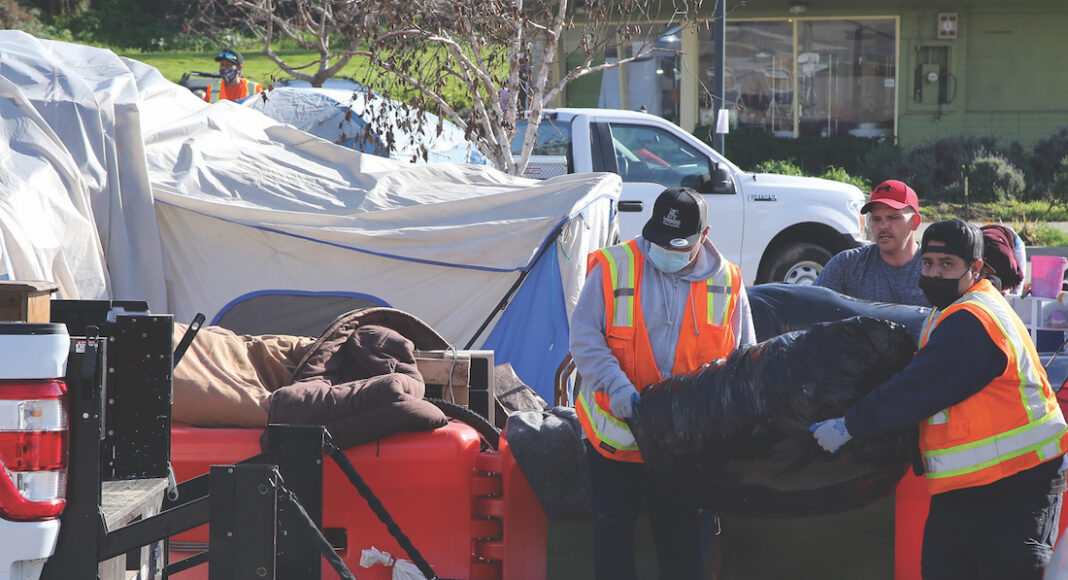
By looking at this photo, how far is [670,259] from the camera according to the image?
151 inches

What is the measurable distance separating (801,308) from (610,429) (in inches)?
52.0

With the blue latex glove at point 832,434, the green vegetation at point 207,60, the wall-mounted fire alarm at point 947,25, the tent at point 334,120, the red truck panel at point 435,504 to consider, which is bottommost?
the red truck panel at point 435,504

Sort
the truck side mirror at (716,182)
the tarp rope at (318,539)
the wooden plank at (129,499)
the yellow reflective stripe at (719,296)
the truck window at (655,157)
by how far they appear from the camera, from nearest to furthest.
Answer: the wooden plank at (129,499)
the tarp rope at (318,539)
the yellow reflective stripe at (719,296)
the truck side mirror at (716,182)
the truck window at (655,157)

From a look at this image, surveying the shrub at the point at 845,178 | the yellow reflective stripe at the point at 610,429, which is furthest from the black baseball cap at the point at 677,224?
the shrub at the point at 845,178

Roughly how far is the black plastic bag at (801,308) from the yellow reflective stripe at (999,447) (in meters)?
1.16

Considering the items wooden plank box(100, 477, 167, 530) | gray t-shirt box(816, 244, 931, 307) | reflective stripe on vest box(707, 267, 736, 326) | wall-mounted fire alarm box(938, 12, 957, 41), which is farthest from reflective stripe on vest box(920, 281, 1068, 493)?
wall-mounted fire alarm box(938, 12, 957, 41)

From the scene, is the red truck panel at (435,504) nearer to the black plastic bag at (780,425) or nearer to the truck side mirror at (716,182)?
the black plastic bag at (780,425)

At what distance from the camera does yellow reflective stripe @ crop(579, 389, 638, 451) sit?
3.73m

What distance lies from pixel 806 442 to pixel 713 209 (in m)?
7.02

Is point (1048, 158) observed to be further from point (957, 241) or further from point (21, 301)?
point (21, 301)

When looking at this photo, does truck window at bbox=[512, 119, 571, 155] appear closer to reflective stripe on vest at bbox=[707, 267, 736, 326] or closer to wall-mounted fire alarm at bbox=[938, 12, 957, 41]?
reflective stripe on vest at bbox=[707, 267, 736, 326]

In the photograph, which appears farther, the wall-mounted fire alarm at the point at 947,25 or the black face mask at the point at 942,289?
the wall-mounted fire alarm at the point at 947,25

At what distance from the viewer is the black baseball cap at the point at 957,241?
3.40m

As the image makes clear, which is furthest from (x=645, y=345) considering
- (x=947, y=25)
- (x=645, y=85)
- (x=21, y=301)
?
(x=947, y=25)
